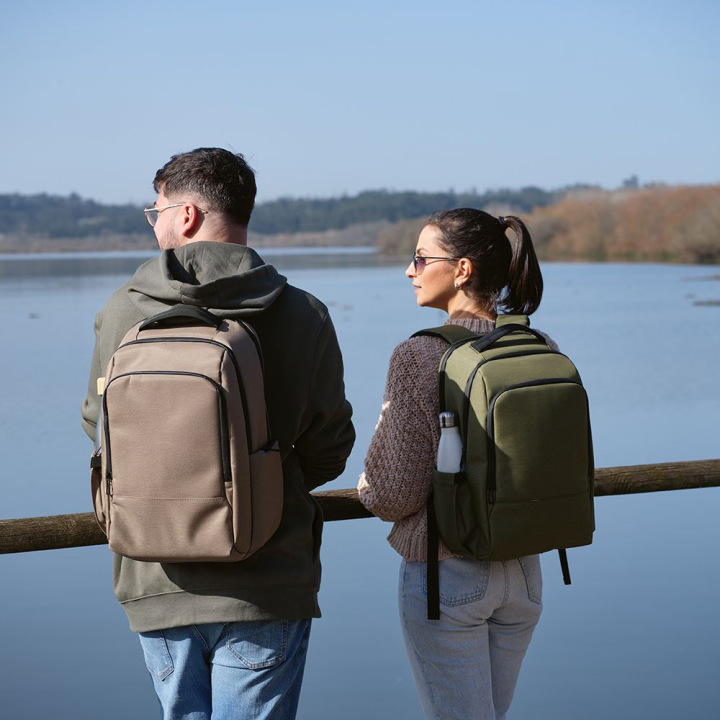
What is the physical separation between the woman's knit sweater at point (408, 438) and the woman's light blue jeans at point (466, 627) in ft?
0.20

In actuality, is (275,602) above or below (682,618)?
above

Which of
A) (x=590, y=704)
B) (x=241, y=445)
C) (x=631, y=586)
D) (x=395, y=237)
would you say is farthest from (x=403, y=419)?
(x=395, y=237)

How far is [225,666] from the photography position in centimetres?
167

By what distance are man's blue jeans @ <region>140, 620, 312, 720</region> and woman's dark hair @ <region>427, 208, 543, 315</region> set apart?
720mm

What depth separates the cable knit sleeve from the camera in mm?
1816

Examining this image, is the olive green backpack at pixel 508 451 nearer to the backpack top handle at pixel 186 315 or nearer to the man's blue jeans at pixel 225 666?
the man's blue jeans at pixel 225 666

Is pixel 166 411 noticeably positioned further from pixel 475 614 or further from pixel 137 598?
pixel 475 614

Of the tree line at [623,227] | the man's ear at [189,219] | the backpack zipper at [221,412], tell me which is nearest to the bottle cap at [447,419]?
the backpack zipper at [221,412]

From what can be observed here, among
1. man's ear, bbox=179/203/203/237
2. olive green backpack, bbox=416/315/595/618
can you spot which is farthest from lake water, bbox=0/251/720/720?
man's ear, bbox=179/203/203/237

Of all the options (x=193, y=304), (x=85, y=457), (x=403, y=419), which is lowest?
(x=85, y=457)

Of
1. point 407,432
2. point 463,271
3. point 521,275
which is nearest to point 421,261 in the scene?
point 463,271

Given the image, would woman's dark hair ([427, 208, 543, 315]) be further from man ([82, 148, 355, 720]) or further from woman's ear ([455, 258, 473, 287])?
man ([82, 148, 355, 720])

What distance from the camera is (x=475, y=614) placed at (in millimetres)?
1836

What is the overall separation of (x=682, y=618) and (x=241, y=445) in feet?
13.8
